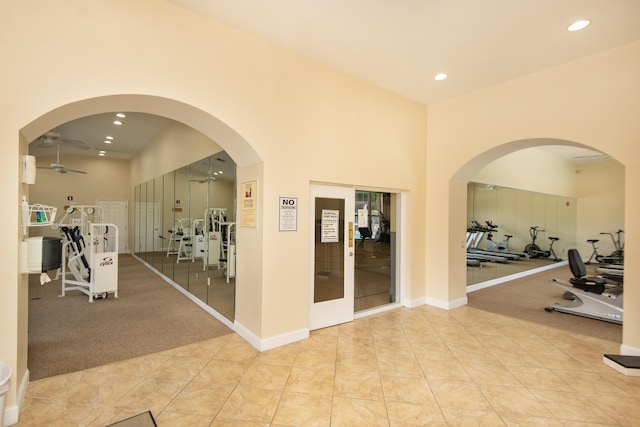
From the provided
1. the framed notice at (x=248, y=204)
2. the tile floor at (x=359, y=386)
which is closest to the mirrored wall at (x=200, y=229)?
the framed notice at (x=248, y=204)

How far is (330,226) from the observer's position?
408 cm

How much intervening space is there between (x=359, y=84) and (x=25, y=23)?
339 centimetres

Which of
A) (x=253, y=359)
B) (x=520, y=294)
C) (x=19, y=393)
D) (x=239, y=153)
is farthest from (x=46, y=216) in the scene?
Answer: (x=520, y=294)

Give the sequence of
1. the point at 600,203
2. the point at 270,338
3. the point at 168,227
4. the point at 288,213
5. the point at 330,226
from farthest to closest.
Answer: the point at 600,203, the point at 168,227, the point at 330,226, the point at 288,213, the point at 270,338

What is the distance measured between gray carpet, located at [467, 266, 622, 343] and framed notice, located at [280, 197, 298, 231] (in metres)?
3.60

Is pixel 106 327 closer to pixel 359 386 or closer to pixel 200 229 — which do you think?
pixel 200 229

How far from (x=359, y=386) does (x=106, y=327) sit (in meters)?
3.42

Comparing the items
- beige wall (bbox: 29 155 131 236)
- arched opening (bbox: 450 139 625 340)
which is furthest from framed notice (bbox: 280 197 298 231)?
beige wall (bbox: 29 155 131 236)

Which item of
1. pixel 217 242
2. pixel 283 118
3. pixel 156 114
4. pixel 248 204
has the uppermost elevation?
pixel 283 118

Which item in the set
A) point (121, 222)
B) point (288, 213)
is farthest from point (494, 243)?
point (121, 222)

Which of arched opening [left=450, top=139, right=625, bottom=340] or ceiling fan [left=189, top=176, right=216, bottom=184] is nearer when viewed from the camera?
ceiling fan [left=189, top=176, right=216, bottom=184]

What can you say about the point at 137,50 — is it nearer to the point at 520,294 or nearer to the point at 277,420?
the point at 277,420

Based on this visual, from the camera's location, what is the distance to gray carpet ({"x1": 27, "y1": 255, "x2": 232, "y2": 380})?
3.13 m

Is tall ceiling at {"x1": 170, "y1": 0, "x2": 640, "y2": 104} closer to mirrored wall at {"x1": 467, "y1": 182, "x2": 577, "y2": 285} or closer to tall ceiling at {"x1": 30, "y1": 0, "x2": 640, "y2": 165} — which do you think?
tall ceiling at {"x1": 30, "y1": 0, "x2": 640, "y2": 165}
